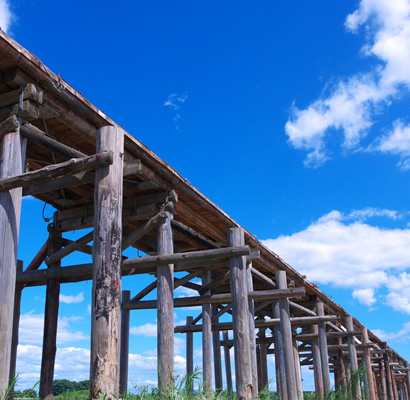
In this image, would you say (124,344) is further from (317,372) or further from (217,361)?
(317,372)

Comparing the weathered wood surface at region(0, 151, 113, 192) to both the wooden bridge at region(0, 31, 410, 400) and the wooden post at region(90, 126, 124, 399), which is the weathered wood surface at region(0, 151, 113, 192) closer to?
the wooden bridge at region(0, 31, 410, 400)

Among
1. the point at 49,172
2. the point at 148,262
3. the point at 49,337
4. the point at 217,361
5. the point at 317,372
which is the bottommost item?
the point at 317,372

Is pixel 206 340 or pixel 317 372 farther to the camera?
pixel 317 372

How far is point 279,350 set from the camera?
14.1 meters

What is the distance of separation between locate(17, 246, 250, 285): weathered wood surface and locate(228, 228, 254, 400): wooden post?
395 mm

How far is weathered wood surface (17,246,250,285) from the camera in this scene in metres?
8.60

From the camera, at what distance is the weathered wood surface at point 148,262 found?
8602 mm

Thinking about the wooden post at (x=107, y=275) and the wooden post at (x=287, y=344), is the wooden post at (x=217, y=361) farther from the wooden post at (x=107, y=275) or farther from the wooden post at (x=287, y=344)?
the wooden post at (x=107, y=275)

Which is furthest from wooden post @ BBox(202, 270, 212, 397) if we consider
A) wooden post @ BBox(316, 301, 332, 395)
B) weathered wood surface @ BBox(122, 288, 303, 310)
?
wooden post @ BBox(316, 301, 332, 395)

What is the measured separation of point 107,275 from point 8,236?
1.27 metres

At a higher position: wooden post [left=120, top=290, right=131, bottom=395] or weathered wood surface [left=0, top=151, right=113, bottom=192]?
weathered wood surface [left=0, top=151, right=113, bottom=192]

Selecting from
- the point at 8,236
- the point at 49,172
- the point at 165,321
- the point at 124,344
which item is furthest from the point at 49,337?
the point at 49,172

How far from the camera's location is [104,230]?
6184 millimetres

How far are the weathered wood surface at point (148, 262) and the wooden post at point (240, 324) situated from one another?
40 cm
